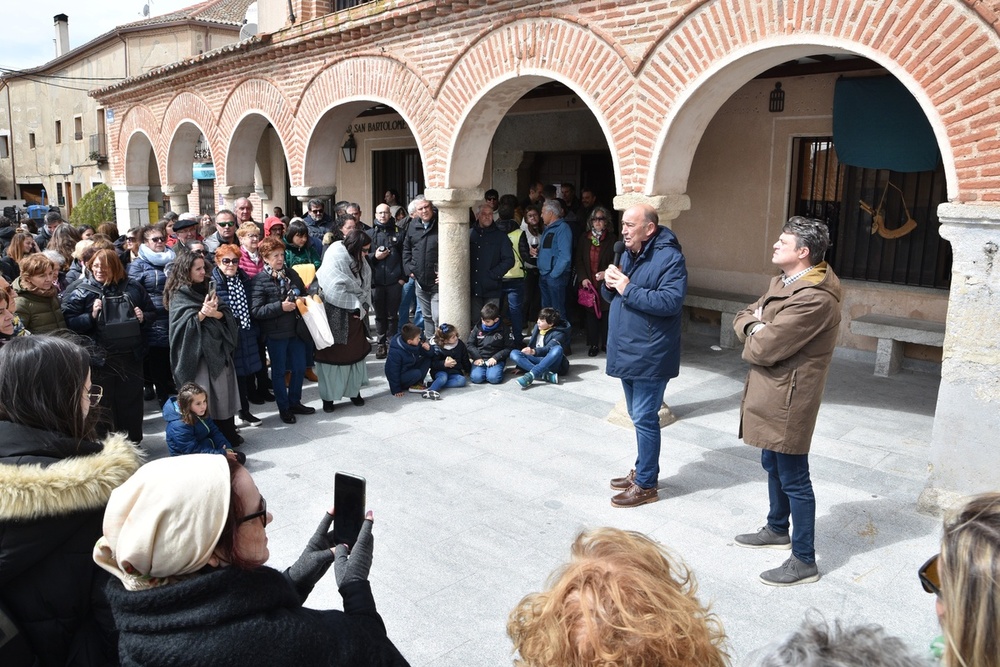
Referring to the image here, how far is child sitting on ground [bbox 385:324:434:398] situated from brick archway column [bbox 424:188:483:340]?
3.49 feet

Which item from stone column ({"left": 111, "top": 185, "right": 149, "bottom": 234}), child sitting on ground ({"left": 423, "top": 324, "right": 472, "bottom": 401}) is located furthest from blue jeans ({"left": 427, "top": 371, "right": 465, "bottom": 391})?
stone column ({"left": 111, "top": 185, "right": 149, "bottom": 234})

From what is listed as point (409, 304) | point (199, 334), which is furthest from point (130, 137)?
point (199, 334)

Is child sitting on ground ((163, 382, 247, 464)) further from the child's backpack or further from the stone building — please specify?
the stone building

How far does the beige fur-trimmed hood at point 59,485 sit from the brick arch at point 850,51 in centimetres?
461

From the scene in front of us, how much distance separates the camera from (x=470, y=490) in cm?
540

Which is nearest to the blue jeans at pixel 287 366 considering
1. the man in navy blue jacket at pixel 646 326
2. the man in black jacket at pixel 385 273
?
the man in black jacket at pixel 385 273

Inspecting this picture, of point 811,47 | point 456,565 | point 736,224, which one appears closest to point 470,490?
point 456,565

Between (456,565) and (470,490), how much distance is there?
39.8 inches

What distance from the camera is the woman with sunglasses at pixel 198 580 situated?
1672mm

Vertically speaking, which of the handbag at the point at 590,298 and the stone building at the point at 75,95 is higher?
the stone building at the point at 75,95

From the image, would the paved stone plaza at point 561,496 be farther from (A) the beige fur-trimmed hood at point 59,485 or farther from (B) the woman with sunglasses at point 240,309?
(A) the beige fur-trimmed hood at point 59,485

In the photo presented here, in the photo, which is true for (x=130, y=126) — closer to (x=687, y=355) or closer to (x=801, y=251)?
(x=687, y=355)

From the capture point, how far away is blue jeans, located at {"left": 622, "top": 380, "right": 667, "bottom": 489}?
5004mm

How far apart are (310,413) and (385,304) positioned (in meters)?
A: 2.31
